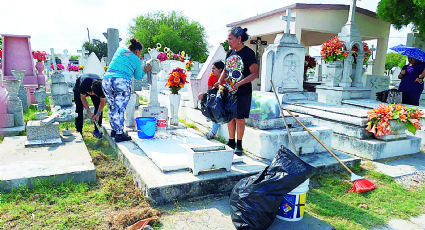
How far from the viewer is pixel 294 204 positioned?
8.32 ft

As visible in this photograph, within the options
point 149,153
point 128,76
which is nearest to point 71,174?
point 149,153

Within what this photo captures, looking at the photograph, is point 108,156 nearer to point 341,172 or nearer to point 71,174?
point 71,174

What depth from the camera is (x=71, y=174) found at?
3344 millimetres

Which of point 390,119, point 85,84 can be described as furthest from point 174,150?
point 390,119

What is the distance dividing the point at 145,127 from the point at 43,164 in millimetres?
1476

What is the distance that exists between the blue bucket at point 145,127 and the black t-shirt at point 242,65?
1.57 metres

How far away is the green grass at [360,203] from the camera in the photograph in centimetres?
276

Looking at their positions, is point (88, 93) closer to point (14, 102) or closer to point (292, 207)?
point (14, 102)

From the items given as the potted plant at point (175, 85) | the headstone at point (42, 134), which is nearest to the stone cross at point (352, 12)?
the potted plant at point (175, 85)

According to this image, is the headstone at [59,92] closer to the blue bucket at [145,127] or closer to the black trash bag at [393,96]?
the blue bucket at [145,127]

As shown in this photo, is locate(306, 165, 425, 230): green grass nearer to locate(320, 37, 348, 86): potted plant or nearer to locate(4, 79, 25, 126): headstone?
locate(320, 37, 348, 86): potted plant

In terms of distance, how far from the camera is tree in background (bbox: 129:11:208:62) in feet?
116

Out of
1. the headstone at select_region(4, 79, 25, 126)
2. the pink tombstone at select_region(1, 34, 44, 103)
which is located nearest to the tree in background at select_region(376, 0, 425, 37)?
the headstone at select_region(4, 79, 25, 126)

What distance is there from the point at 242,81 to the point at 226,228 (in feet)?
5.77
